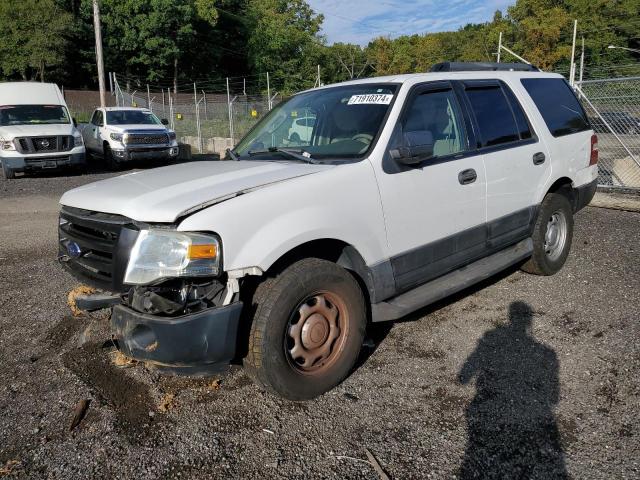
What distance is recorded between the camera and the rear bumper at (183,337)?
265 cm

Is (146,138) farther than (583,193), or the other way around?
(146,138)

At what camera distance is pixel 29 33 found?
42969mm

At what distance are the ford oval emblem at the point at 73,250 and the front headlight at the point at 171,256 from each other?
67cm

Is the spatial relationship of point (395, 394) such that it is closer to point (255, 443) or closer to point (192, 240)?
point (255, 443)

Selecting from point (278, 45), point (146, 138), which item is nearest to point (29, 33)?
point (278, 45)

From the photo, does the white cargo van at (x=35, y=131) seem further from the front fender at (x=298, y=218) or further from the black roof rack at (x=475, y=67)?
the front fender at (x=298, y=218)

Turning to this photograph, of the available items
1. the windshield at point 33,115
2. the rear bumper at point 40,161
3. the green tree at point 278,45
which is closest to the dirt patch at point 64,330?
the rear bumper at point 40,161

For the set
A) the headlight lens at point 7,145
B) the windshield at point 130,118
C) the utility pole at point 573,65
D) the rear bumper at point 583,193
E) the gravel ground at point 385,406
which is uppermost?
the utility pole at point 573,65

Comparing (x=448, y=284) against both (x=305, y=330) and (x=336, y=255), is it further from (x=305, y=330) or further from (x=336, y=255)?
(x=305, y=330)

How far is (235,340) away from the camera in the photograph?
2.79 metres

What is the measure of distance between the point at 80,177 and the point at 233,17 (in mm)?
53432

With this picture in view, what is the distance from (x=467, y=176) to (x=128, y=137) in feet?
44.1

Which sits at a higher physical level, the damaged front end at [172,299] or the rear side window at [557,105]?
the rear side window at [557,105]

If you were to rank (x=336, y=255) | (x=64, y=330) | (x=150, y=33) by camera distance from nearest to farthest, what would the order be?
(x=336, y=255), (x=64, y=330), (x=150, y=33)
